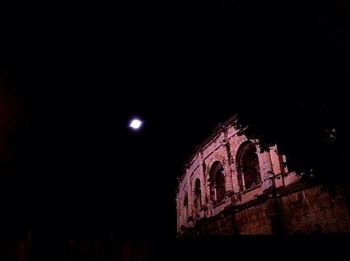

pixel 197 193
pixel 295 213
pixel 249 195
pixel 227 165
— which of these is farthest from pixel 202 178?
pixel 295 213

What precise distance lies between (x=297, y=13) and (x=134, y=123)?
7299 millimetres

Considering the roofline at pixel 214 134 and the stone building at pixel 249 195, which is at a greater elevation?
the roofline at pixel 214 134

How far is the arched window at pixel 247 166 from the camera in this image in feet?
59.1

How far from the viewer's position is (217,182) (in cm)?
2162

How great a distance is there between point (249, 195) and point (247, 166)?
5.98 ft

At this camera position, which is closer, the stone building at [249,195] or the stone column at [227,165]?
the stone building at [249,195]

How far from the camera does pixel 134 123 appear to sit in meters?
12.9

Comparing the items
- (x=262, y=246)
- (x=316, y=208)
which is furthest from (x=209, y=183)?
(x=262, y=246)

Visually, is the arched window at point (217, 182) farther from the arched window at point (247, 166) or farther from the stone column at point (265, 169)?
the stone column at point (265, 169)

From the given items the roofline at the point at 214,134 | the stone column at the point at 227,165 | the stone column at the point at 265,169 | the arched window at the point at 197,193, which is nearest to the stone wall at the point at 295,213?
the stone column at the point at 265,169

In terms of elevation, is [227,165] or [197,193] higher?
[227,165]

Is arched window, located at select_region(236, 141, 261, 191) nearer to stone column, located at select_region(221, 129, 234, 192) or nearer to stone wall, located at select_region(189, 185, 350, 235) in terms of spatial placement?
stone column, located at select_region(221, 129, 234, 192)

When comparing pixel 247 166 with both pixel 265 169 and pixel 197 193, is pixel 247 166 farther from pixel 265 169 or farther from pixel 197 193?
pixel 197 193

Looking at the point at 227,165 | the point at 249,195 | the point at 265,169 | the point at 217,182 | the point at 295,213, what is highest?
the point at 227,165
